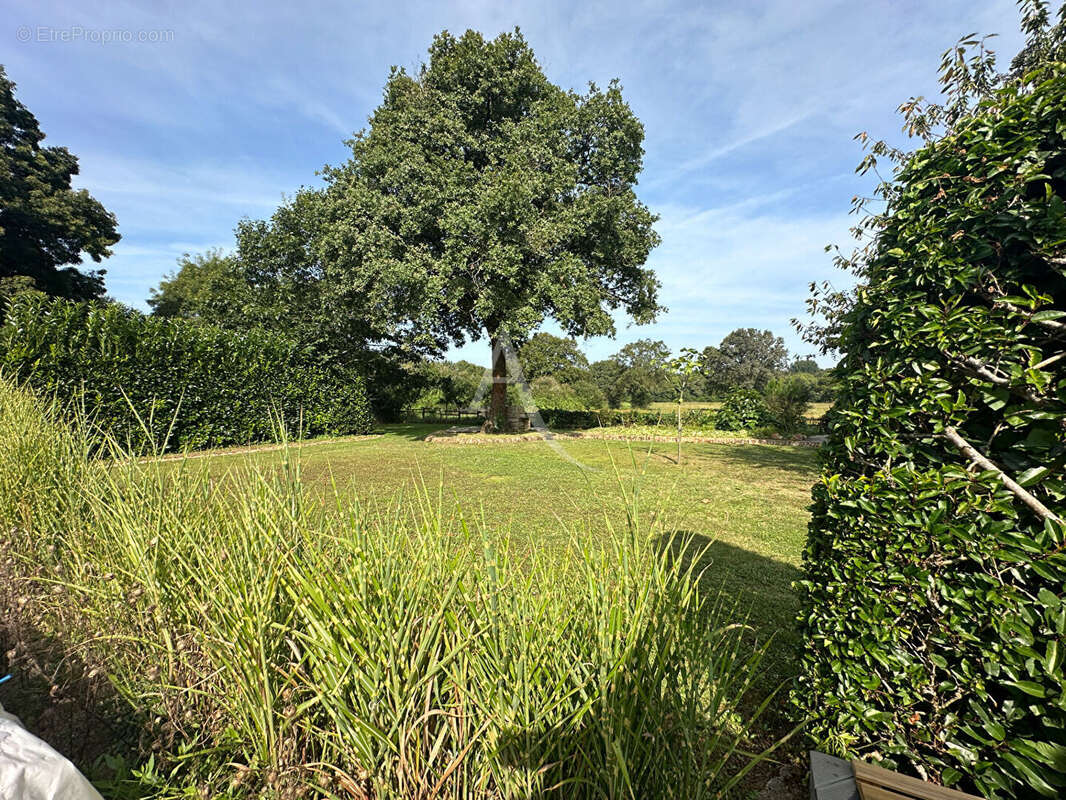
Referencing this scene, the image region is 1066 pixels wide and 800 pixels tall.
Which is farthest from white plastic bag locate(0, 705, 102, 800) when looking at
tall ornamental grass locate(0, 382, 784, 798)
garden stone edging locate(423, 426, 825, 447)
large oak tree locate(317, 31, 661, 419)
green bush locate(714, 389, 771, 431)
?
green bush locate(714, 389, 771, 431)

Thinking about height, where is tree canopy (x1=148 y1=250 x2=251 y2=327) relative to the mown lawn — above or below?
above

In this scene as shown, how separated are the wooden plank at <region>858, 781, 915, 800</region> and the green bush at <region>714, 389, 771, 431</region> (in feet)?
57.2

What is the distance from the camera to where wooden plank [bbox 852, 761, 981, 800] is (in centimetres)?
108

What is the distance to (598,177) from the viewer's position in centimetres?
1423

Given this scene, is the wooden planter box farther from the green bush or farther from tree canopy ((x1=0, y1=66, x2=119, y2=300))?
tree canopy ((x1=0, y1=66, x2=119, y2=300))

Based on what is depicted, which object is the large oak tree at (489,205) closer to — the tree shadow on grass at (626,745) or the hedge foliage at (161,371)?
the hedge foliage at (161,371)

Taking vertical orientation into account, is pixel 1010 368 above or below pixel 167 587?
above

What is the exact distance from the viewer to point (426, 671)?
1355 millimetres

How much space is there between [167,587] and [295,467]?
0.70 metres

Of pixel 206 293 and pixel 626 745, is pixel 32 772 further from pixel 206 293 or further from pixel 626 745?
pixel 206 293

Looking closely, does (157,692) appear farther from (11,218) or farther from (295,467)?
(11,218)

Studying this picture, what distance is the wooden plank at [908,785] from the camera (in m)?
1.08

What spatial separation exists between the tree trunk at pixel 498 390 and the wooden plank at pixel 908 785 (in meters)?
14.3

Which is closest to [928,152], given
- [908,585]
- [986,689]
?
[908,585]
